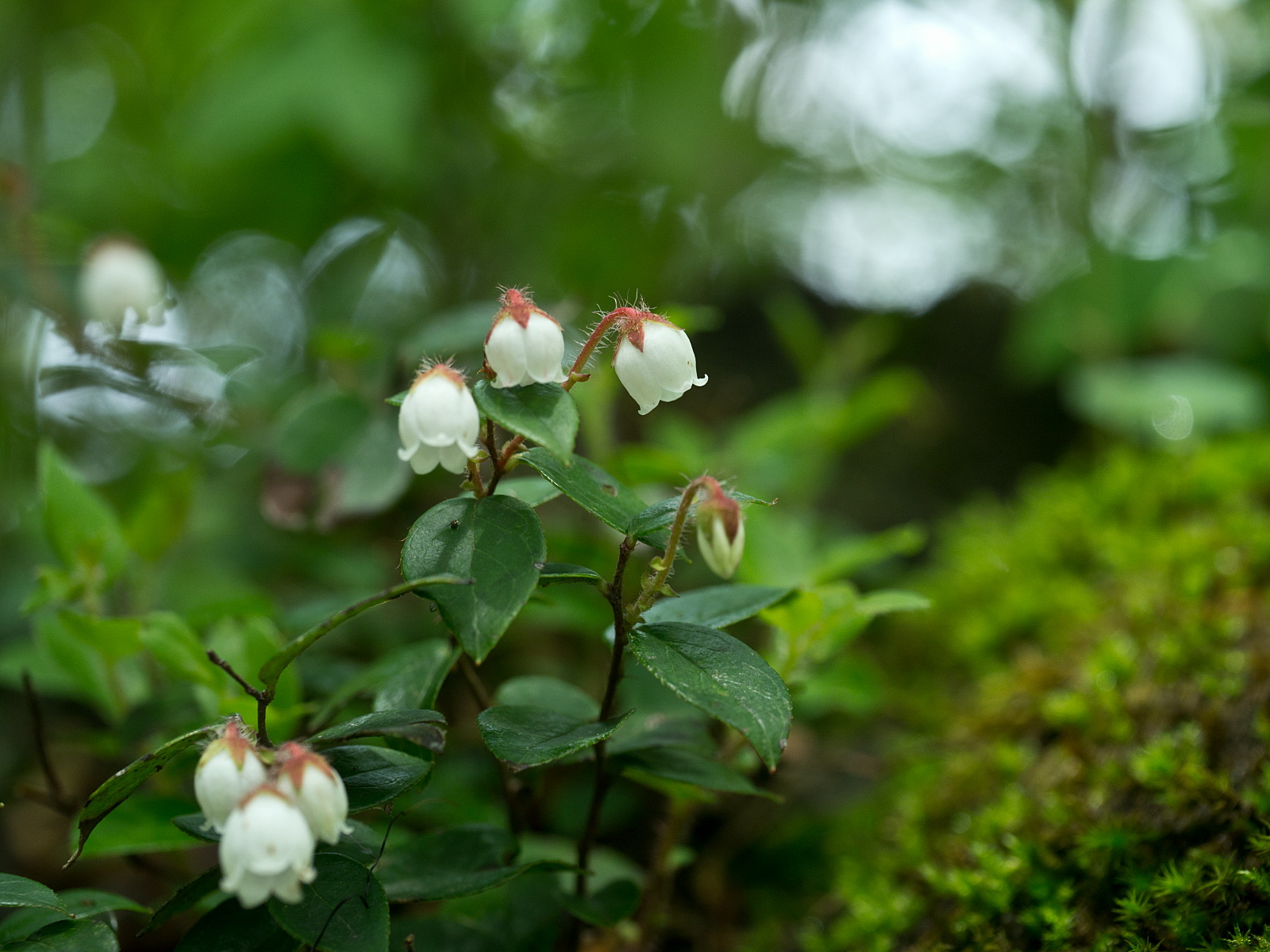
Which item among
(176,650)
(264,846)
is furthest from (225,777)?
(176,650)

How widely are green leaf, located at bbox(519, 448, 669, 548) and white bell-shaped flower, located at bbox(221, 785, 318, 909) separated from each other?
0.35 m

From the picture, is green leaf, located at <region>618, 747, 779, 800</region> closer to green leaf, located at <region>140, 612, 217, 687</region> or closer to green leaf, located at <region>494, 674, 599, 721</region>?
green leaf, located at <region>494, 674, 599, 721</region>

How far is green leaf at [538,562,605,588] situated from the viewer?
31.6 inches

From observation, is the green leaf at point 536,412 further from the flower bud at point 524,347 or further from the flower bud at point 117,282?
the flower bud at point 117,282

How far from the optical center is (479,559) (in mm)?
767

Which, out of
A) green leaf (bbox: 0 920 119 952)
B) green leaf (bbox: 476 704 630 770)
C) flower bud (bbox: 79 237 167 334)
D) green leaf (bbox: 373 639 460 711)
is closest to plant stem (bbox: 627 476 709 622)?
green leaf (bbox: 476 704 630 770)

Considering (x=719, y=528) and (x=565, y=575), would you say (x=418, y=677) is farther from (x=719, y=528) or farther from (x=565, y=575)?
(x=719, y=528)

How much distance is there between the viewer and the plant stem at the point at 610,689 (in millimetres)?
814

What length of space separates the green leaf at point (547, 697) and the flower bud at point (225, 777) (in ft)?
1.24

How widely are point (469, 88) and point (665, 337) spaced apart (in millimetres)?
2186

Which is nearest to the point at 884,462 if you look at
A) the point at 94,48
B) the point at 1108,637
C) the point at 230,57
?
the point at 1108,637

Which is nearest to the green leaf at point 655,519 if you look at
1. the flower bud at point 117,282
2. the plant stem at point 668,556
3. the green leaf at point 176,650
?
the plant stem at point 668,556

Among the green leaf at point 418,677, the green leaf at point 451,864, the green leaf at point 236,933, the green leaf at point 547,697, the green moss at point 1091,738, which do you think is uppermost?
the green leaf at point 418,677

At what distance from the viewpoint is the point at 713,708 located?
0.74 m
